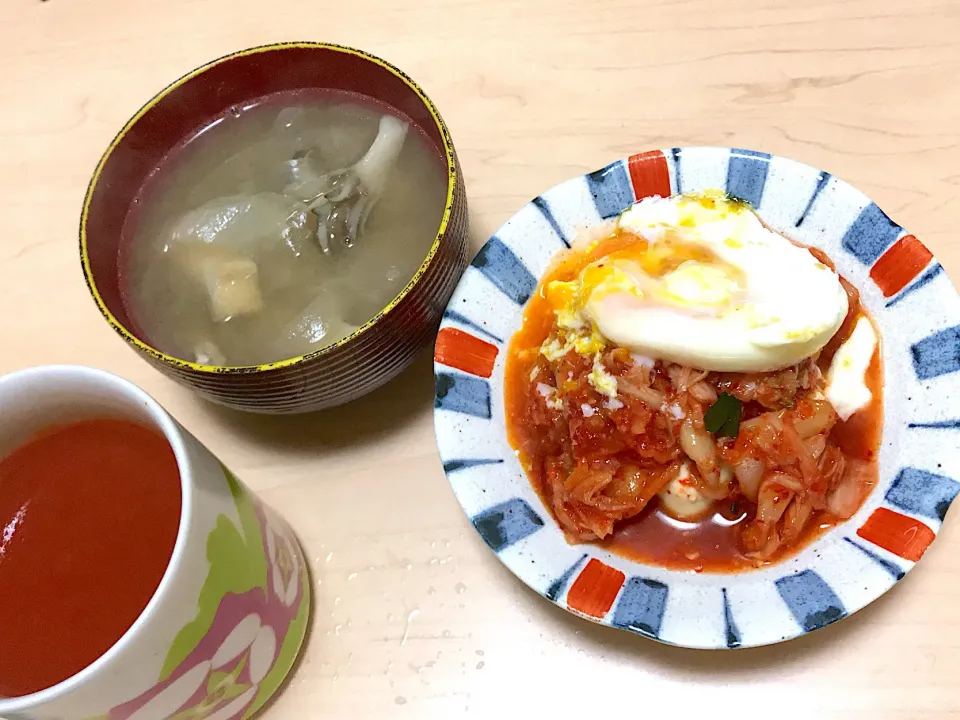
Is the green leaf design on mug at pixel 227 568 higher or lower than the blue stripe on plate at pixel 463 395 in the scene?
higher

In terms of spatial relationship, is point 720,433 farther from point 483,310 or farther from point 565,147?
point 565,147

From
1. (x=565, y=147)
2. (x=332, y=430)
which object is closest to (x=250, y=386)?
(x=332, y=430)

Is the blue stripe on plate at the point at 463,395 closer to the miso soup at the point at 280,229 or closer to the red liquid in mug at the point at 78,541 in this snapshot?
the miso soup at the point at 280,229

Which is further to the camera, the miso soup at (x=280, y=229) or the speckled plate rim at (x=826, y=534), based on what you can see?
the miso soup at (x=280, y=229)

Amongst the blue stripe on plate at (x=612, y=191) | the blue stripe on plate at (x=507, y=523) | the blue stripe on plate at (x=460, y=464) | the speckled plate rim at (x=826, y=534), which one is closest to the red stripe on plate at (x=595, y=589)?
the speckled plate rim at (x=826, y=534)

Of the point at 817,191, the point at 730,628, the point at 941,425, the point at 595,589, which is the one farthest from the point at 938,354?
the point at 595,589
